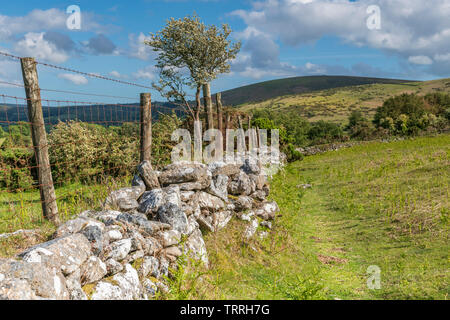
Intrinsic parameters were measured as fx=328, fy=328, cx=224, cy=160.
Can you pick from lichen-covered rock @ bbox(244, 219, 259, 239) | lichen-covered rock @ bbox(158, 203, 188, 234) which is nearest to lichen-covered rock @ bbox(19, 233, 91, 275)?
lichen-covered rock @ bbox(158, 203, 188, 234)

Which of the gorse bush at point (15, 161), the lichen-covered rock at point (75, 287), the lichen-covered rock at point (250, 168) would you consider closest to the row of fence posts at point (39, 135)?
the gorse bush at point (15, 161)

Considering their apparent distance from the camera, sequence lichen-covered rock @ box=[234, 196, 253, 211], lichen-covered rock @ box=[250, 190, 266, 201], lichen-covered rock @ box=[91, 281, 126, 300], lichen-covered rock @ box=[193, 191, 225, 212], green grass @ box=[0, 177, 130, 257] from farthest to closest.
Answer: lichen-covered rock @ box=[250, 190, 266, 201], lichen-covered rock @ box=[234, 196, 253, 211], lichen-covered rock @ box=[193, 191, 225, 212], green grass @ box=[0, 177, 130, 257], lichen-covered rock @ box=[91, 281, 126, 300]

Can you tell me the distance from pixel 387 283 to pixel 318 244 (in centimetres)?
266

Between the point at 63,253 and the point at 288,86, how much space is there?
577ft

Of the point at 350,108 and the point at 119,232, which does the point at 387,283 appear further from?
the point at 350,108

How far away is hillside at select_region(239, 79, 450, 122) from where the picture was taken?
9250 cm

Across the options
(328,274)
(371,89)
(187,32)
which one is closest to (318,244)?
(328,274)

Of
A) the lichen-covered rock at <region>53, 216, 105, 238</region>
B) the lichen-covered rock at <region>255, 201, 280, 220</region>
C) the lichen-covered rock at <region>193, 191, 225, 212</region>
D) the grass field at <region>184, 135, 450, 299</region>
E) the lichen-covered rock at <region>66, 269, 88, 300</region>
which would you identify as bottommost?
the grass field at <region>184, 135, 450, 299</region>

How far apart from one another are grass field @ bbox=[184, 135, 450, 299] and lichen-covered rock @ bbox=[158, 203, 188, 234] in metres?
0.98

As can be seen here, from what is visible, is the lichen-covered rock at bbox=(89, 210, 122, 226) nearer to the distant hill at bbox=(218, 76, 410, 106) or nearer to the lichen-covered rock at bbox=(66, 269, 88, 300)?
the lichen-covered rock at bbox=(66, 269, 88, 300)

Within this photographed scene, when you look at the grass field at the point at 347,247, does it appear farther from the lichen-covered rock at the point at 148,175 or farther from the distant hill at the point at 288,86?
the distant hill at the point at 288,86

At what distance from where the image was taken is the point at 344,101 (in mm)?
107812

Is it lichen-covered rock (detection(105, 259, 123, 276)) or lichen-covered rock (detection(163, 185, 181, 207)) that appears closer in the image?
lichen-covered rock (detection(105, 259, 123, 276))

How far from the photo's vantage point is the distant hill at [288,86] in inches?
6156
